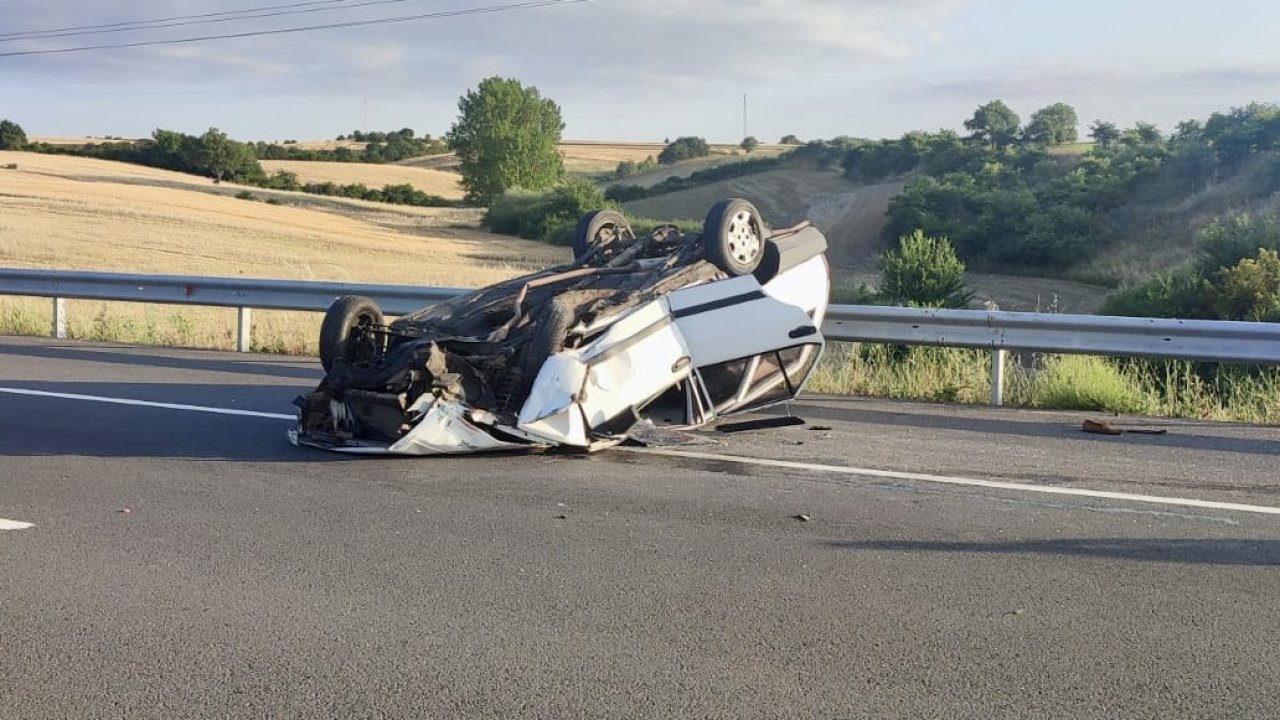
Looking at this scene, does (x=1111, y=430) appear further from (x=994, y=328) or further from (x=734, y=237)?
(x=734, y=237)

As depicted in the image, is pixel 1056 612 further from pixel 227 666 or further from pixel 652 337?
pixel 652 337

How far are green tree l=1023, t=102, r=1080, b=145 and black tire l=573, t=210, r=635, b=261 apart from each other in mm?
61961

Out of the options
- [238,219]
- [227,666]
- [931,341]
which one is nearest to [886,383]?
[931,341]

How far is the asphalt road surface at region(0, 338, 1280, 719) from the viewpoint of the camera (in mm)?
3789

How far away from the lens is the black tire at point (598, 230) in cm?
928

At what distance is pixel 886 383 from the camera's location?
10031mm

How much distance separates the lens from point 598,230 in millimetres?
9438

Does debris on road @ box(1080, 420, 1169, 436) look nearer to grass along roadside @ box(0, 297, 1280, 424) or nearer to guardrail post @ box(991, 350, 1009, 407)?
grass along roadside @ box(0, 297, 1280, 424)

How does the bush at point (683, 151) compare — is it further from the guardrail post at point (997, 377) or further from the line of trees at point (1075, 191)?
the guardrail post at point (997, 377)

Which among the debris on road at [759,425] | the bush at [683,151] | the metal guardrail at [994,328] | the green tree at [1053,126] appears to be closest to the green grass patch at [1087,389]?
the metal guardrail at [994,328]

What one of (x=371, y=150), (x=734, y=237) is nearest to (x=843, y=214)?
(x=734, y=237)

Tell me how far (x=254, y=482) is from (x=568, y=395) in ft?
5.70

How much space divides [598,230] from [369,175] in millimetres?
83201

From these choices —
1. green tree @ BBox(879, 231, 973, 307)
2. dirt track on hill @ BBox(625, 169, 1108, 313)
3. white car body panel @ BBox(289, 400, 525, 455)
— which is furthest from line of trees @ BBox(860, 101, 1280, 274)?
white car body panel @ BBox(289, 400, 525, 455)
